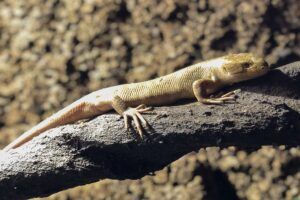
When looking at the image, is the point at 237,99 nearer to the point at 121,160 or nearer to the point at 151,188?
the point at 121,160

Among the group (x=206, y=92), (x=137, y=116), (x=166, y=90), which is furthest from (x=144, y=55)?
(x=137, y=116)

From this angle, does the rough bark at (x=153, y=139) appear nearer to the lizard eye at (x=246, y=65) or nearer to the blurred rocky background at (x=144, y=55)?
the lizard eye at (x=246, y=65)

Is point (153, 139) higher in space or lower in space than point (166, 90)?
lower

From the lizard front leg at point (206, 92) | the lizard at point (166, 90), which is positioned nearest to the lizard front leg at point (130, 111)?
the lizard at point (166, 90)

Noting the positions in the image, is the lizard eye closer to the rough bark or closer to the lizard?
the lizard

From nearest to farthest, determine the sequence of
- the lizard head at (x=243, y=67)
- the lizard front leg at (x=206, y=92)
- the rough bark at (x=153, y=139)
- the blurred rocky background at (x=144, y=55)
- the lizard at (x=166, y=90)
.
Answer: the rough bark at (x=153, y=139) < the lizard front leg at (x=206, y=92) < the lizard head at (x=243, y=67) < the lizard at (x=166, y=90) < the blurred rocky background at (x=144, y=55)

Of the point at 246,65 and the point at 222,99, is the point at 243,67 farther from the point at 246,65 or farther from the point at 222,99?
the point at 222,99
